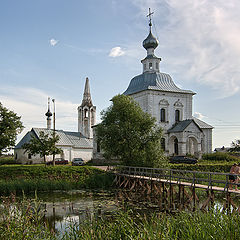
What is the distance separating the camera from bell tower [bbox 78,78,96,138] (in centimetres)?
5119

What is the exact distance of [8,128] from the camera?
31516 mm

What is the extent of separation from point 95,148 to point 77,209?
92.7 feet

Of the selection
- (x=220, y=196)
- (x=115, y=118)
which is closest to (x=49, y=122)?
(x=115, y=118)

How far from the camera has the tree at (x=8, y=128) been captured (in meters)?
30.8

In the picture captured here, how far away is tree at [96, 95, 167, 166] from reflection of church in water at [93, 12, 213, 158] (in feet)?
37.8

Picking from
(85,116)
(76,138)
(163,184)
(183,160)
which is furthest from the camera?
(85,116)

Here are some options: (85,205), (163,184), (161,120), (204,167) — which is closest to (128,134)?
(163,184)

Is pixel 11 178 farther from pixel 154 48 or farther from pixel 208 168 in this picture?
pixel 154 48

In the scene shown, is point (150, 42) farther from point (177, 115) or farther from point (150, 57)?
point (177, 115)

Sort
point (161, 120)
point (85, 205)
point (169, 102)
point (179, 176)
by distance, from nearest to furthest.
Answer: point (85, 205)
point (179, 176)
point (161, 120)
point (169, 102)

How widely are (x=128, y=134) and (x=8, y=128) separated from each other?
1295 centimetres

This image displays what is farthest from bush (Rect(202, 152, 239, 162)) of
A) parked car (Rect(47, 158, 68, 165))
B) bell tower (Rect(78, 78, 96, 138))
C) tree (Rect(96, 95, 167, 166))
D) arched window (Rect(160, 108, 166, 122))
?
bell tower (Rect(78, 78, 96, 138))

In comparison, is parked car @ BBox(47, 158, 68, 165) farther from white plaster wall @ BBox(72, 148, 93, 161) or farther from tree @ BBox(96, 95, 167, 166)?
tree @ BBox(96, 95, 167, 166)

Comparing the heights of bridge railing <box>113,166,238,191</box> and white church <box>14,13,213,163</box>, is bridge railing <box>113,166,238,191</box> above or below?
below
